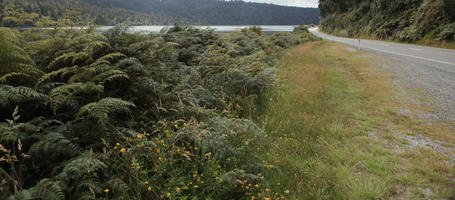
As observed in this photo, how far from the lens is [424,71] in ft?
34.2

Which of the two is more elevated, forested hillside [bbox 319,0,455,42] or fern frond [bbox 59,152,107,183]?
forested hillside [bbox 319,0,455,42]

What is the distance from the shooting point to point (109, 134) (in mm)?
2922

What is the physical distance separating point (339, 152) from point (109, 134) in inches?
148

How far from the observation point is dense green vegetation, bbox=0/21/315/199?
222 centimetres

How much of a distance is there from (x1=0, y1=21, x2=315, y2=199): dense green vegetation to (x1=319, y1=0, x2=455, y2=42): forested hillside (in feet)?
85.7

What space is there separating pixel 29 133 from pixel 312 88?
303 inches

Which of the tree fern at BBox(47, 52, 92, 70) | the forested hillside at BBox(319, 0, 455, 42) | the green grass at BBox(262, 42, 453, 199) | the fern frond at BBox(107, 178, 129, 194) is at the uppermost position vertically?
the forested hillside at BBox(319, 0, 455, 42)

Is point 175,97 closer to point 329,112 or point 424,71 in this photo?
point 329,112

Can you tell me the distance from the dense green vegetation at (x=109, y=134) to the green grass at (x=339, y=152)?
579mm

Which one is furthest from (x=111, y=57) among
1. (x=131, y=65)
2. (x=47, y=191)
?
(x=47, y=191)

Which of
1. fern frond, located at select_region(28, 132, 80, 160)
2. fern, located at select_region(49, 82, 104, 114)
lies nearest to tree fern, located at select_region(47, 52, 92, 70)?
fern, located at select_region(49, 82, 104, 114)

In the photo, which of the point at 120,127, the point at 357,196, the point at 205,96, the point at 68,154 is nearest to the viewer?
the point at 68,154

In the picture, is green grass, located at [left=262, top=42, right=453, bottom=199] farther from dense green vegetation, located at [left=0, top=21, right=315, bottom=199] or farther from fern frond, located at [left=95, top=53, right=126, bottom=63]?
fern frond, located at [left=95, top=53, right=126, bottom=63]

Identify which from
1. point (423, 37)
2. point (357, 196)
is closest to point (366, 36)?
point (423, 37)
